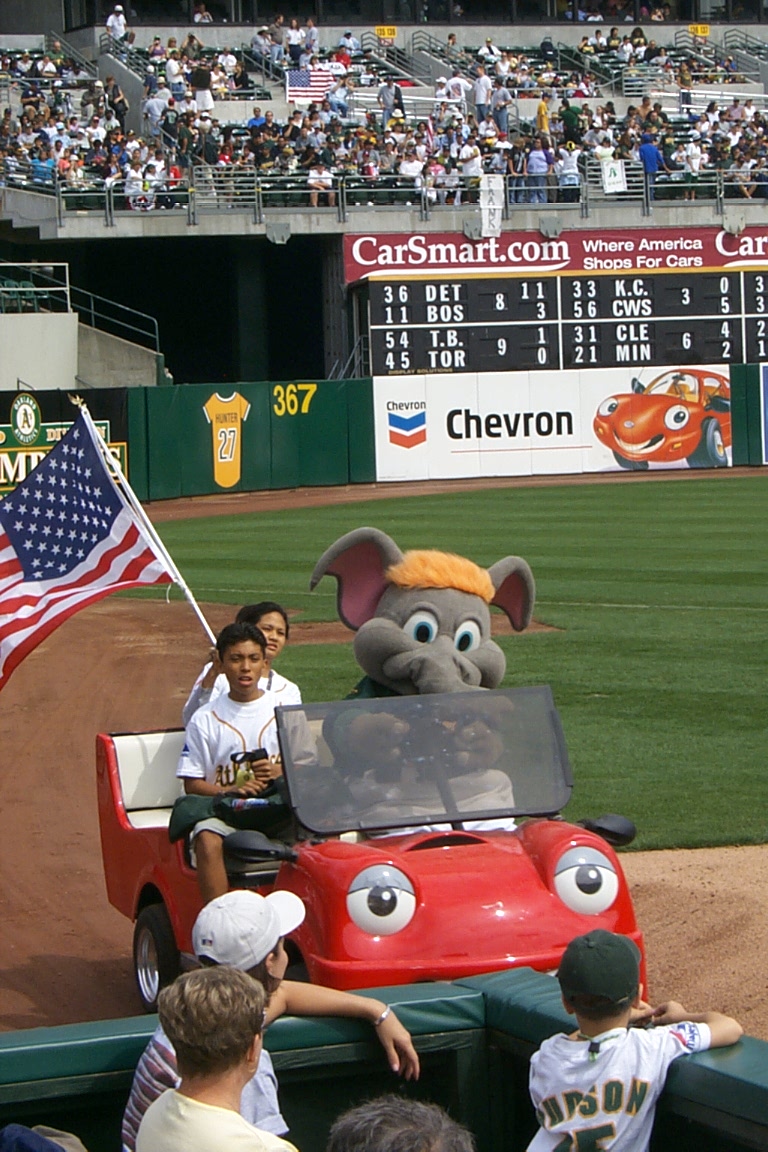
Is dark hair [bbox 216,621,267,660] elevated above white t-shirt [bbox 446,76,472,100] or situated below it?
below

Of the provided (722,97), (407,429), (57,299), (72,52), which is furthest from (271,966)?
(722,97)

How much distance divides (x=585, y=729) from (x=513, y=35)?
4287 cm

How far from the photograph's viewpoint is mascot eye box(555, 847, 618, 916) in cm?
516

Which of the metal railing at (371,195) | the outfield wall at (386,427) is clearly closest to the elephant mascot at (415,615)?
the outfield wall at (386,427)

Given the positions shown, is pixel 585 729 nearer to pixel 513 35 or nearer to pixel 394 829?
pixel 394 829

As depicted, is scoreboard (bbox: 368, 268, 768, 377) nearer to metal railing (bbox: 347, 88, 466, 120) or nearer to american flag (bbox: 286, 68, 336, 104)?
metal railing (bbox: 347, 88, 466, 120)

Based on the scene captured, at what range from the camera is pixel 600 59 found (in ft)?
159

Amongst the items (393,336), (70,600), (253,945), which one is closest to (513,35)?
(393,336)

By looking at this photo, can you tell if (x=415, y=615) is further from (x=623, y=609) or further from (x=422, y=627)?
(x=623, y=609)

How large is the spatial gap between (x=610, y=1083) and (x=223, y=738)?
3077mm

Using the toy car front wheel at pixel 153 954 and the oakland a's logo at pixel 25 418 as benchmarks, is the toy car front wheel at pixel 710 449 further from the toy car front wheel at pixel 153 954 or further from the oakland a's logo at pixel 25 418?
the toy car front wheel at pixel 153 954

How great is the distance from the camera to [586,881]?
520cm

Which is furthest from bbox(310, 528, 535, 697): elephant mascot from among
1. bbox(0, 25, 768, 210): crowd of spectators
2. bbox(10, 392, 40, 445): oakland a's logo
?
bbox(0, 25, 768, 210): crowd of spectators

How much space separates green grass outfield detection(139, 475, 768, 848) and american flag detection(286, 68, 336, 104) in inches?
635
